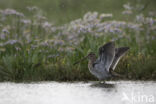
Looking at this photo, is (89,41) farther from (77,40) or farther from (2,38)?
(2,38)

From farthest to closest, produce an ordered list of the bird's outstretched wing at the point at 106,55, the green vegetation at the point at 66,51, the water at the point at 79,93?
the green vegetation at the point at 66,51 < the bird's outstretched wing at the point at 106,55 < the water at the point at 79,93

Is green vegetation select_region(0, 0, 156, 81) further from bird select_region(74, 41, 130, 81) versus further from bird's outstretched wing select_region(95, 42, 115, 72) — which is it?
bird's outstretched wing select_region(95, 42, 115, 72)

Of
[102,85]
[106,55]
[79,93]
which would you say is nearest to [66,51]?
[102,85]

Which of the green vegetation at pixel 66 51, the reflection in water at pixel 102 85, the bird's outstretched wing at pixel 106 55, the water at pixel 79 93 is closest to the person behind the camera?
the water at pixel 79 93

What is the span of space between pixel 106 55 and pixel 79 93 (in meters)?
0.96

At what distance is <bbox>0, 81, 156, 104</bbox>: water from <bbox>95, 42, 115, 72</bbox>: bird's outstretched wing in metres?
0.44

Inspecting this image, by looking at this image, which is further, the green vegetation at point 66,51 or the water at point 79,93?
the green vegetation at point 66,51

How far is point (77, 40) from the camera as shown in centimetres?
961

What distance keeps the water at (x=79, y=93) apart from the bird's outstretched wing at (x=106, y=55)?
1.46 feet

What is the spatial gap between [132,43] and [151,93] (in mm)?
3697

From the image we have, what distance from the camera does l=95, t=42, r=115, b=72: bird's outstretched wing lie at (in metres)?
7.16

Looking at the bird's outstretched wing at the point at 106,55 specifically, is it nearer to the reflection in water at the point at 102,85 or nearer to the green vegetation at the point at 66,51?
the reflection in water at the point at 102,85

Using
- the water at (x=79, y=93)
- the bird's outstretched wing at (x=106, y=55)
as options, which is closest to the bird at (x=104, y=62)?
the bird's outstretched wing at (x=106, y=55)

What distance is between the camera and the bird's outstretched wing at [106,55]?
7.16m
